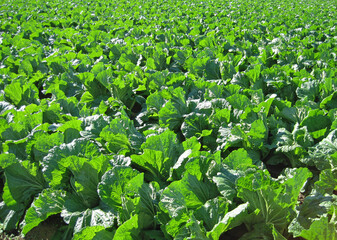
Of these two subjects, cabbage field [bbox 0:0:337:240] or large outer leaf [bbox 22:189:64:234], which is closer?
cabbage field [bbox 0:0:337:240]

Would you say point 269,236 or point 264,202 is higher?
point 264,202

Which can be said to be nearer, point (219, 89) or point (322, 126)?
point (322, 126)

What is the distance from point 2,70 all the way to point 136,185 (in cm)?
382

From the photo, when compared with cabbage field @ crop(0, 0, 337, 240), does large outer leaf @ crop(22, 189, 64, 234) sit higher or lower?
lower

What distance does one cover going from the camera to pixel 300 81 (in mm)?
3764

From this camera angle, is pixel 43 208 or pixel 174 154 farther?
pixel 174 154

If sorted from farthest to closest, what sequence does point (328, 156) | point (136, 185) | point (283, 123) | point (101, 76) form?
1. point (101, 76)
2. point (283, 123)
3. point (328, 156)
4. point (136, 185)

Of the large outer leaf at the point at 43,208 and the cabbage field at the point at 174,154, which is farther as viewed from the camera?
the large outer leaf at the point at 43,208

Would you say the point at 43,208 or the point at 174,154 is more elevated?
the point at 174,154

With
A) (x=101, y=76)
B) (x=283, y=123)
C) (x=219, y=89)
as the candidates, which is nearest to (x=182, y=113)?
(x=219, y=89)

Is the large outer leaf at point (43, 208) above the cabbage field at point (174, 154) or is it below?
below

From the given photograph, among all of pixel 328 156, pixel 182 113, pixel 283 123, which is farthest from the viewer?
pixel 182 113

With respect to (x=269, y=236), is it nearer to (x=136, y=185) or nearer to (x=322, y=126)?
(x=136, y=185)

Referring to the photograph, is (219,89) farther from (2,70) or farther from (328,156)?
(2,70)
